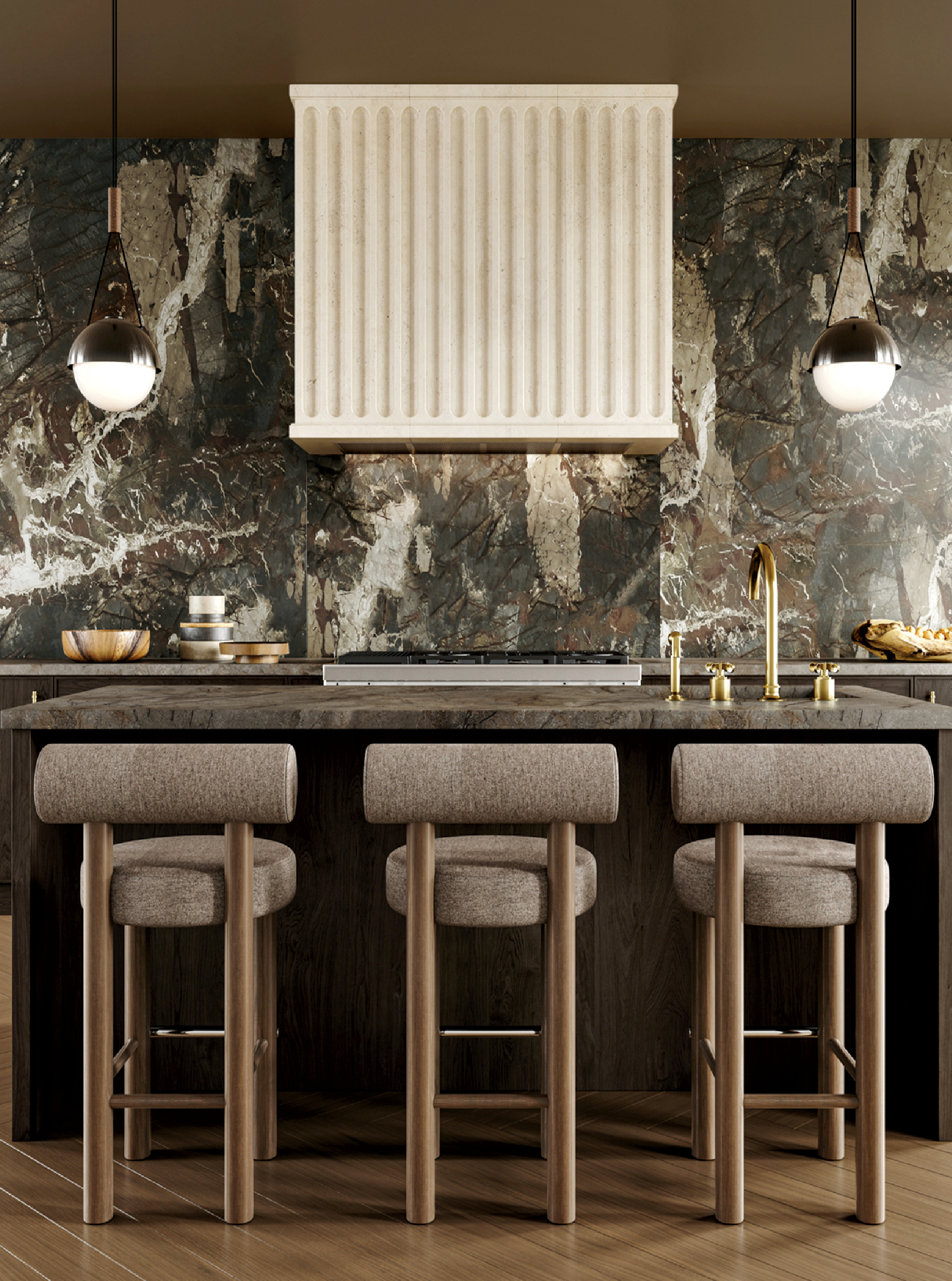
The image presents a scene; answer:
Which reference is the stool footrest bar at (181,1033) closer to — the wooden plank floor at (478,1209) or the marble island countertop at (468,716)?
the wooden plank floor at (478,1209)

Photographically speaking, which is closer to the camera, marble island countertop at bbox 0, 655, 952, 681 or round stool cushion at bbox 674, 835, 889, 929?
round stool cushion at bbox 674, 835, 889, 929

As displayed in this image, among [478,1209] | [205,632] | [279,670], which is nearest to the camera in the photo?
[478,1209]

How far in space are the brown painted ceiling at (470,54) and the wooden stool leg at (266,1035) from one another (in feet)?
9.35

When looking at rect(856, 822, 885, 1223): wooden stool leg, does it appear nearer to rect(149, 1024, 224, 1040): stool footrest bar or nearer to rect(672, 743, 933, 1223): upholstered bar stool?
rect(672, 743, 933, 1223): upholstered bar stool

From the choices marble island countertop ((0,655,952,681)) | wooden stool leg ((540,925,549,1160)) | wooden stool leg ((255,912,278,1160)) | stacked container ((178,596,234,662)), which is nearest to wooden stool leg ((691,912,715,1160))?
wooden stool leg ((540,925,549,1160))

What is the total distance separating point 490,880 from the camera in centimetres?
182

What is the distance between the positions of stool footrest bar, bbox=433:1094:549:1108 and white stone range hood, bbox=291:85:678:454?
2.58 m

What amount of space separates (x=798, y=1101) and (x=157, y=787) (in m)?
1.20

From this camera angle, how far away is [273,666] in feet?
12.5

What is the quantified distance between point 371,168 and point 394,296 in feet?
1.54

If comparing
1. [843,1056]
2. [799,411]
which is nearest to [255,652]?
[799,411]

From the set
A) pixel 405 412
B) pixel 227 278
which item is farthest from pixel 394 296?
pixel 227 278

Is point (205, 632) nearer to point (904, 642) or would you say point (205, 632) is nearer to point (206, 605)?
point (206, 605)

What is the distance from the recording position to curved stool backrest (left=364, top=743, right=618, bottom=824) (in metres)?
1.80
